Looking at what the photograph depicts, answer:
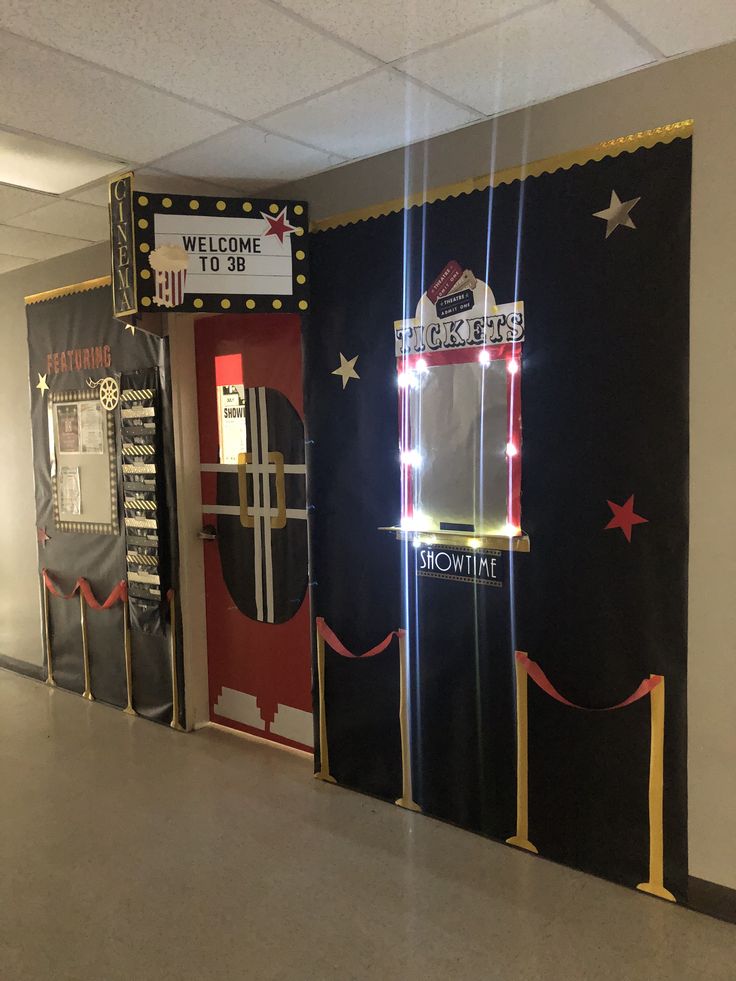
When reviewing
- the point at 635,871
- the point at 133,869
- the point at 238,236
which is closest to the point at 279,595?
the point at 133,869

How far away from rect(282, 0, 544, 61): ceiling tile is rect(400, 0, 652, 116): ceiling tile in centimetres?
6

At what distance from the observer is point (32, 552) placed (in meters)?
4.83

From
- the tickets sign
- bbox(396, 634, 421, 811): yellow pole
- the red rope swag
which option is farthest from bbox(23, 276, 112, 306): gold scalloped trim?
bbox(396, 634, 421, 811): yellow pole

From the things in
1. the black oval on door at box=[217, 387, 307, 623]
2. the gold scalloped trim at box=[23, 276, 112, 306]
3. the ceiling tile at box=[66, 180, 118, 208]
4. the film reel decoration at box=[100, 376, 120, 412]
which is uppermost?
the ceiling tile at box=[66, 180, 118, 208]

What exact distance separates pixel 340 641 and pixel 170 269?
1.68 m

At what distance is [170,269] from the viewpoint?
10.0 ft

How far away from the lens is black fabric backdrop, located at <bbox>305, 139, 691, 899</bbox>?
236 centimetres

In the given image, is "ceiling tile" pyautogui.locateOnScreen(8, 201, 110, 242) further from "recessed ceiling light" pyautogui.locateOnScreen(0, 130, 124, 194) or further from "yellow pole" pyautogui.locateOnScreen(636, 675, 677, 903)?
"yellow pole" pyautogui.locateOnScreen(636, 675, 677, 903)

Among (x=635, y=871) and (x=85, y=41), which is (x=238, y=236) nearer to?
(x=85, y=41)

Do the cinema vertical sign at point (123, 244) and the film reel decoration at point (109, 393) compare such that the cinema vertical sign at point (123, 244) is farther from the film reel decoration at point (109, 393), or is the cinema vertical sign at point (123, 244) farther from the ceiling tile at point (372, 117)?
the film reel decoration at point (109, 393)

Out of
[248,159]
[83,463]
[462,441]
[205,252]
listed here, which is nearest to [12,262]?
[83,463]

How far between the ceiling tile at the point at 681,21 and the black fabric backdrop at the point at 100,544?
100 inches

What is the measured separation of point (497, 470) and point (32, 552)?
11.1 feet

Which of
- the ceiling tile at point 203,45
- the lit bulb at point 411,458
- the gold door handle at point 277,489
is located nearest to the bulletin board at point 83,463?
the gold door handle at point 277,489
